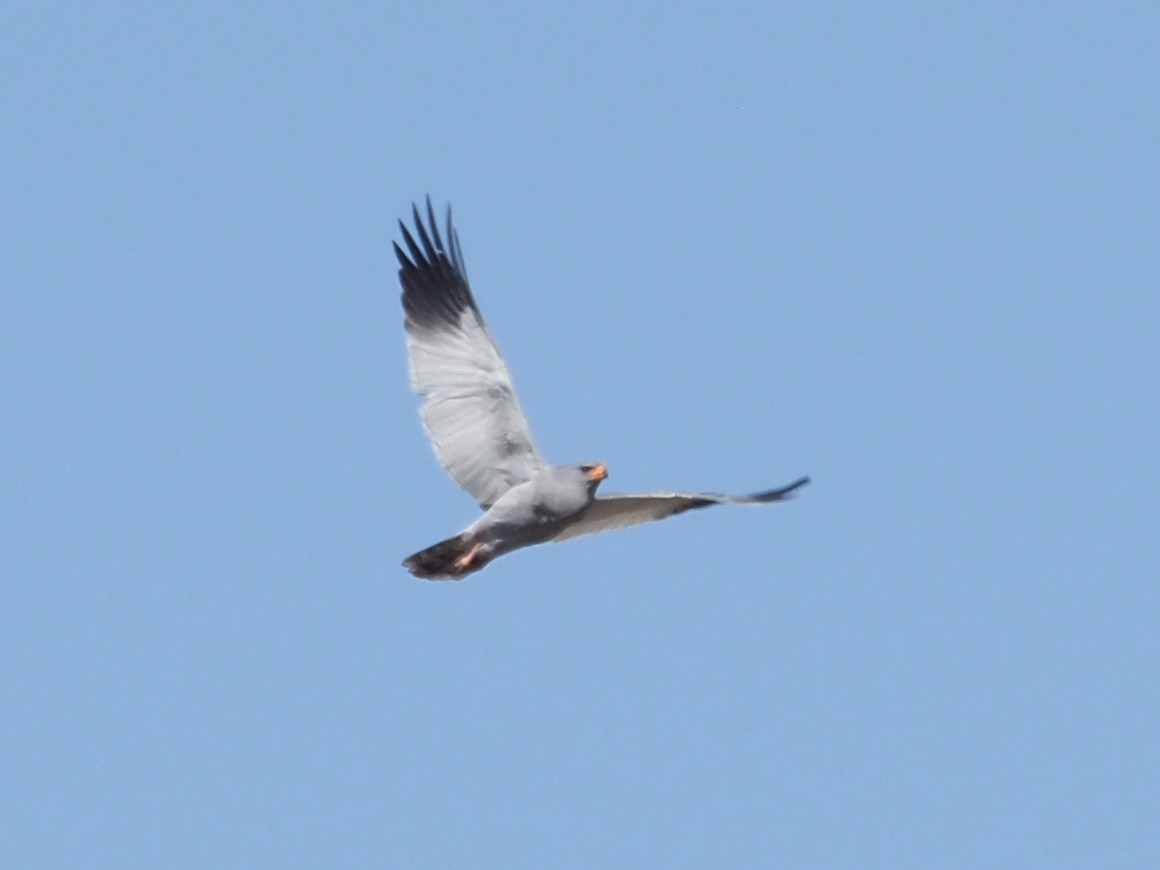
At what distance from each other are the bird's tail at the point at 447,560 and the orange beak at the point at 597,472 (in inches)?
42.4

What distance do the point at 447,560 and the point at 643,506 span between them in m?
1.99

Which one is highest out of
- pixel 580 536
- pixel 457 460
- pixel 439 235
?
pixel 439 235

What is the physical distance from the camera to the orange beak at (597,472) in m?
13.8

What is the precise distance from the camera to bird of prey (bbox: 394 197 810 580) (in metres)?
13.7

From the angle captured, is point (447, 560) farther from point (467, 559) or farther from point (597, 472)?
point (597, 472)

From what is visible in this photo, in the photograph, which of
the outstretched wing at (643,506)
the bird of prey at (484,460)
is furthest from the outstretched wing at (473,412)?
the outstretched wing at (643,506)

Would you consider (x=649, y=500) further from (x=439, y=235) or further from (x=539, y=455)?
(x=439, y=235)

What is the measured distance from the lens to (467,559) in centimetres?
1361

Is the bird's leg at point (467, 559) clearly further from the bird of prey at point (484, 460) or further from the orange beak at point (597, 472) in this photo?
the orange beak at point (597, 472)

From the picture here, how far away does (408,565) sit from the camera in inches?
534

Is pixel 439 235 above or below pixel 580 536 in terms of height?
above

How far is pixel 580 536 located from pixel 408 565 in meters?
1.90

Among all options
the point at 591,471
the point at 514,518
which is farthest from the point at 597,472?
the point at 514,518

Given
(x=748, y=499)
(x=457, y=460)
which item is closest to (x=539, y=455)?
(x=457, y=460)
